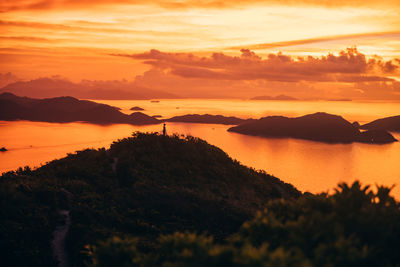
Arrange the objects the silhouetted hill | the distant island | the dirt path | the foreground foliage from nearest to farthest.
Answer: the foreground foliage → the distant island → the dirt path → the silhouetted hill

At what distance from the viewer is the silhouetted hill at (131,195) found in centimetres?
3023

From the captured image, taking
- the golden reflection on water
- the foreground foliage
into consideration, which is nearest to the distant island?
the foreground foliage

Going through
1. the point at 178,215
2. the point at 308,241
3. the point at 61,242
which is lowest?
the point at 61,242

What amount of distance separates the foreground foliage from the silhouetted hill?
13.2 metres

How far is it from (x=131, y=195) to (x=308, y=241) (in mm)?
28310

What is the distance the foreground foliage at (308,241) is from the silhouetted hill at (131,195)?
520 inches

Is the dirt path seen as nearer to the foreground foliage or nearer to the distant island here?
the distant island

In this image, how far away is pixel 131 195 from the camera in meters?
41.7

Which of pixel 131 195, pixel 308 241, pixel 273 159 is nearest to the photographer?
pixel 308 241

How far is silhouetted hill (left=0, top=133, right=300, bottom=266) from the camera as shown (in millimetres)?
30234

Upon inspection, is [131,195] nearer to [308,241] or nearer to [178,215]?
[178,215]

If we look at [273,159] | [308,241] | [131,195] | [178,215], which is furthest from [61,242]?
[273,159]

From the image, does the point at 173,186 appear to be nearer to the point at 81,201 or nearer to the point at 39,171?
A: the point at 81,201

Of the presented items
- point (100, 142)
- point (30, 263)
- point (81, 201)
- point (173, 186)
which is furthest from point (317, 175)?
point (30, 263)
